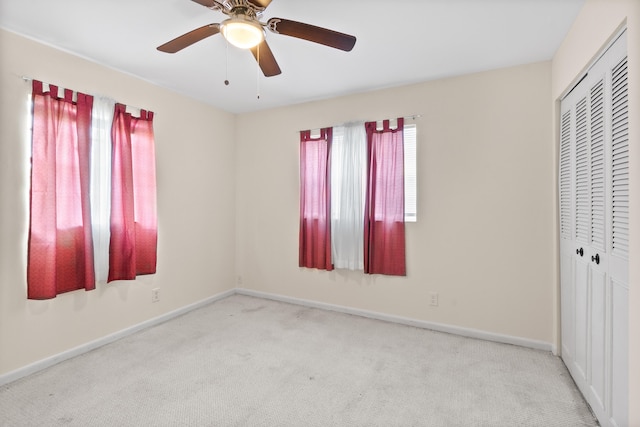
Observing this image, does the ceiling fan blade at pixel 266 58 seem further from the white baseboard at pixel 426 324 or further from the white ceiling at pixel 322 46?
the white baseboard at pixel 426 324

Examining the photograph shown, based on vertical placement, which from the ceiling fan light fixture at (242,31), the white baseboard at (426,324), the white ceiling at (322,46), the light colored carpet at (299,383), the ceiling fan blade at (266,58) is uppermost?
the white ceiling at (322,46)

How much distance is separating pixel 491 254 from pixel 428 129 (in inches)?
53.8

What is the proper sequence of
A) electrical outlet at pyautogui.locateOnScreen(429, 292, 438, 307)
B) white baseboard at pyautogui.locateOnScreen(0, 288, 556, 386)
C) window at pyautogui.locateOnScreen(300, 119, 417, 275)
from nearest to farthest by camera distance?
white baseboard at pyautogui.locateOnScreen(0, 288, 556, 386)
electrical outlet at pyautogui.locateOnScreen(429, 292, 438, 307)
window at pyautogui.locateOnScreen(300, 119, 417, 275)

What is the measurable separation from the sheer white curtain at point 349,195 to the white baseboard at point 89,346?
1.87m

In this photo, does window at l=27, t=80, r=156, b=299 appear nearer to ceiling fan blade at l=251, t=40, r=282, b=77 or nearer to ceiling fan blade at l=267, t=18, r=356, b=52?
ceiling fan blade at l=251, t=40, r=282, b=77

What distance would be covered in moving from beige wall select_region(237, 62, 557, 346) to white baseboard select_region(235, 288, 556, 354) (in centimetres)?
4

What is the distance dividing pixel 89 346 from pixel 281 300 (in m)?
2.04

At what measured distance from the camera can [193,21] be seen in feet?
7.00

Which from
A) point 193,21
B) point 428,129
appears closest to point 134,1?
point 193,21

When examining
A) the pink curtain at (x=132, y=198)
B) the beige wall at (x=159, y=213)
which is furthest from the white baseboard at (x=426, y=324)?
the pink curtain at (x=132, y=198)

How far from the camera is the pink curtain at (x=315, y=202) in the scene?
144 inches

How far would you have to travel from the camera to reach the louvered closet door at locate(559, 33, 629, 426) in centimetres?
153

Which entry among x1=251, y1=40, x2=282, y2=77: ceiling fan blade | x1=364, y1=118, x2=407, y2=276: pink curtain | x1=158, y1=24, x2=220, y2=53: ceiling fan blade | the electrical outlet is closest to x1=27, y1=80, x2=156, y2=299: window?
x1=158, y1=24, x2=220, y2=53: ceiling fan blade

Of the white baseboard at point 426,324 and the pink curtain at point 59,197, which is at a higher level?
the pink curtain at point 59,197
